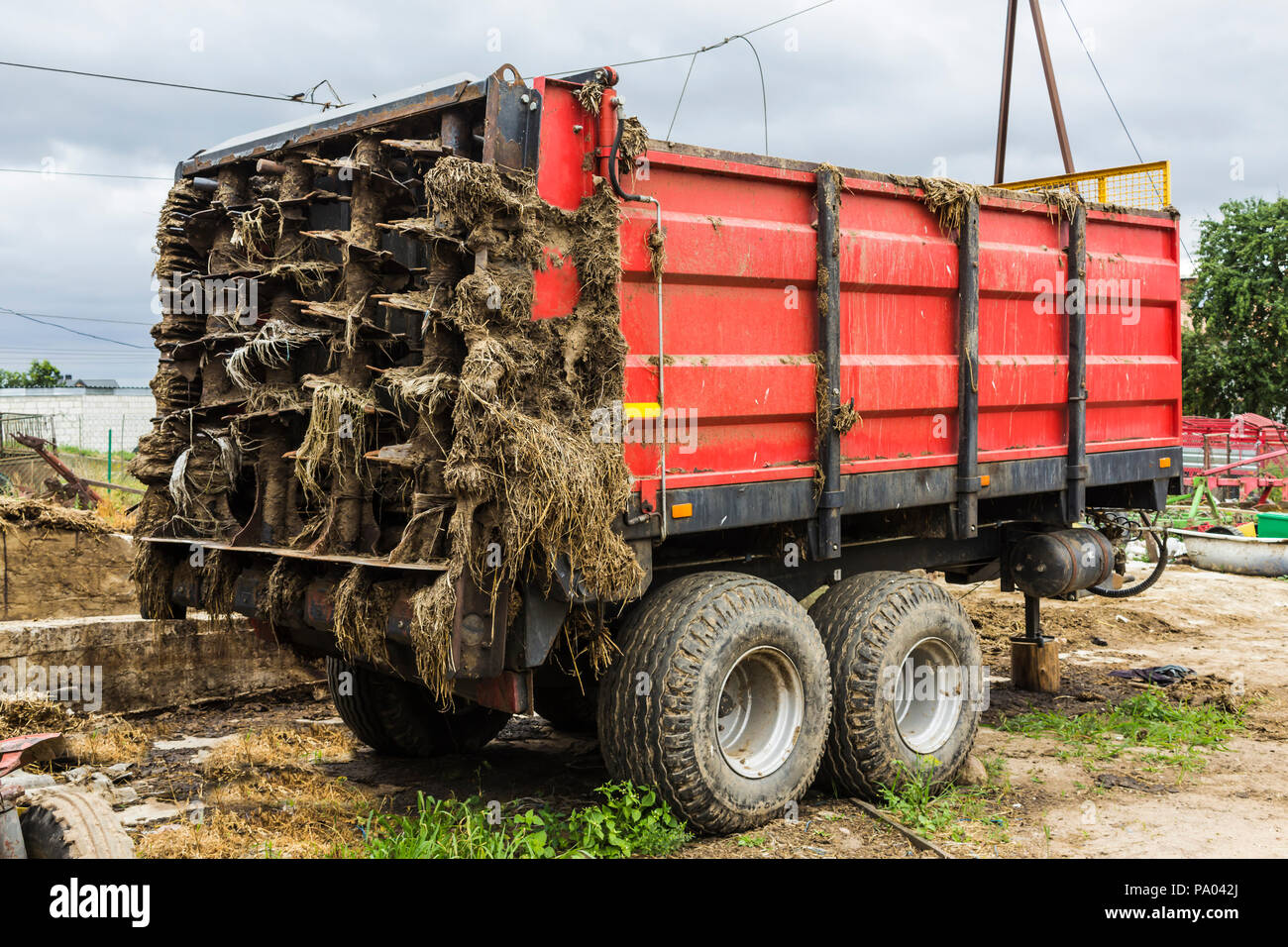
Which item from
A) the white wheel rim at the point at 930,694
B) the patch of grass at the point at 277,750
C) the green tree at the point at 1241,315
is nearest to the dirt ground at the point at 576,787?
the patch of grass at the point at 277,750

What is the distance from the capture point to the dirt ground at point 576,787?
15.7ft

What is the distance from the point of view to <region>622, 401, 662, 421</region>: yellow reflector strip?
14.6ft

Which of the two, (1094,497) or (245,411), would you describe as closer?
(245,411)

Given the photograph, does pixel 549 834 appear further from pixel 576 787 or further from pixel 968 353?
pixel 968 353

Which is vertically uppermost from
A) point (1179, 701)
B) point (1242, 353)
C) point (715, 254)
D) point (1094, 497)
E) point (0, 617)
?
point (1242, 353)

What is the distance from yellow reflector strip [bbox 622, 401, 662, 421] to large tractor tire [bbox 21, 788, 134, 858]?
2.39 meters

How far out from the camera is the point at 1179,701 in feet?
25.2

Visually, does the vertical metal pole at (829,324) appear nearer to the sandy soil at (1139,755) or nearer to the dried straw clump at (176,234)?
the sandy soil at (1139,755)

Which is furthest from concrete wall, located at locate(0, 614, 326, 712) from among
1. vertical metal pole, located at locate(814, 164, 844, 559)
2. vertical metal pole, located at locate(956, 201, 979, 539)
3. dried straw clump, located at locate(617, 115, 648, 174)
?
vertical metal pole, located at locate(956, 201, 979, 539)

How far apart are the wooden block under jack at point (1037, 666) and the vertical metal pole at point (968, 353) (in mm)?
2621

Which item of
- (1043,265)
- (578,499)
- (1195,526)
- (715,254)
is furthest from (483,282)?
(1195,526)

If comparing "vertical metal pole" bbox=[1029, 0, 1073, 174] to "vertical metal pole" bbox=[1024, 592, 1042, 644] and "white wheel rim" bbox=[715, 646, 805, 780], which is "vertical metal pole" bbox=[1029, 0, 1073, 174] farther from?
"white wheel rim" bbox=[715, 646, 805, 780]

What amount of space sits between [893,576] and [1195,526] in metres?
12.1

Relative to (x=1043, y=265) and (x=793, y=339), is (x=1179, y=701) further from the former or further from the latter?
(x=793, y=339)
